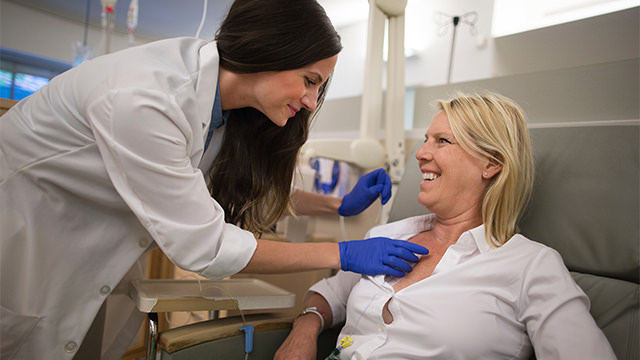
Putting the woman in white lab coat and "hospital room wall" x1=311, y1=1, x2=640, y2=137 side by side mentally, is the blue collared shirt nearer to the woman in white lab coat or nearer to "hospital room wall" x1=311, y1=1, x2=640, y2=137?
the woman in white lab coat

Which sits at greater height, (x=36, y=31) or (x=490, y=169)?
(x=36, y=31)

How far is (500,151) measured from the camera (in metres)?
0.99

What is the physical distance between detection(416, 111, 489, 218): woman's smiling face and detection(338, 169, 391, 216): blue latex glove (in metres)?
0.17

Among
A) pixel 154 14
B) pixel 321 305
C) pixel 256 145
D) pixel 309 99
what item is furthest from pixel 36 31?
pixel 321 305

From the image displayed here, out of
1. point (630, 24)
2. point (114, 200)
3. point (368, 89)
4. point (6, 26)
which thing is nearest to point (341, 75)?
point (368, 89)

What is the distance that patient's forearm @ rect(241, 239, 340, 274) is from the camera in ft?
2.90

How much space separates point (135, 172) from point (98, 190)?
187mm

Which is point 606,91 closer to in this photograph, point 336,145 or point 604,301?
point 604,301

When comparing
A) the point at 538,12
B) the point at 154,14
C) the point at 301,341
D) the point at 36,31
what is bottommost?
the point at 301,341

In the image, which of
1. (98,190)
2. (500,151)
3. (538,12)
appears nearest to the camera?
(98,190)

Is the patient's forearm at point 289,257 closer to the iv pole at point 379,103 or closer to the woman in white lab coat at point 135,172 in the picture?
the woman in white lab coat at point 135,172

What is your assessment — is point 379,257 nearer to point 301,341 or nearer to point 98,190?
point 301,341

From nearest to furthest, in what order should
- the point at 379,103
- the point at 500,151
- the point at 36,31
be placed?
the point at 500,151
the point at 379,103
the point at 36,31

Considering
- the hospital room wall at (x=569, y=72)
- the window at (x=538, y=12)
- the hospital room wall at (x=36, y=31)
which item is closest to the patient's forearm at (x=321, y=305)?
the hospital room wall at (x=569, y=72)
